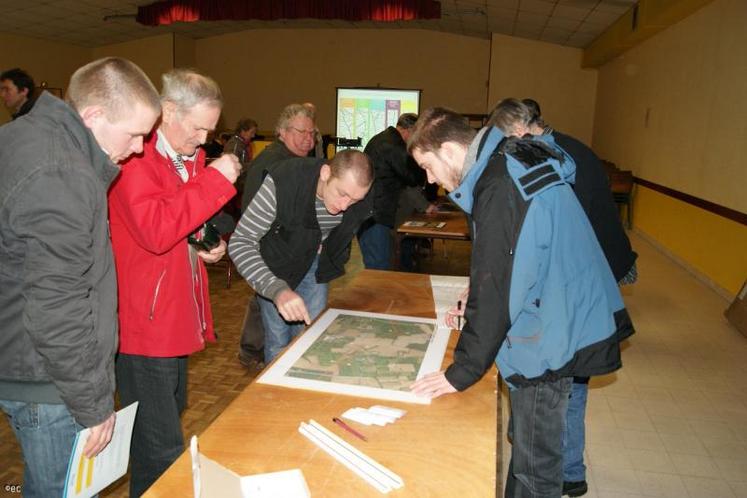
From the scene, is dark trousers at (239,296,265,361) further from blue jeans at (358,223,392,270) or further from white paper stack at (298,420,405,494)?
white paper stack at (298,420,405,494)

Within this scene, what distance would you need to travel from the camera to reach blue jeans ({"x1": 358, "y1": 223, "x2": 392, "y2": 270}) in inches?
162

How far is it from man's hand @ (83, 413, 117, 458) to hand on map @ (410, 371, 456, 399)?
66 cm

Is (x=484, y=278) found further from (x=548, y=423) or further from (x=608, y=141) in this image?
(x=608, y=141)

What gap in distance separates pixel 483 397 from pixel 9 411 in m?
1.04

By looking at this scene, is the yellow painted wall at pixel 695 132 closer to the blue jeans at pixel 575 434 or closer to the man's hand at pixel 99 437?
the blue jeans at pixel 575 434

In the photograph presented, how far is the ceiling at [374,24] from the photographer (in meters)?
8.24

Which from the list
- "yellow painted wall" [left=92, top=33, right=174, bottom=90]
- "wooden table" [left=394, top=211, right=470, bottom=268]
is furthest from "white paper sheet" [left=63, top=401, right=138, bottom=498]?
"yellow painted wall" [left=92, top=33, right=174, bottom=90]

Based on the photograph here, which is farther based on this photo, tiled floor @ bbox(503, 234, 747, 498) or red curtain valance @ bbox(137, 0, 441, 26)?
red curtain valance @ bbox(137, 0, 441, 26)

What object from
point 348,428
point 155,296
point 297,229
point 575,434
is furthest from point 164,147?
point 575,434

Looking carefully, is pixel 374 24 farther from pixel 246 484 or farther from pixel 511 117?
pixel 246 484

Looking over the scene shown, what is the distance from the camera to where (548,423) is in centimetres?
145

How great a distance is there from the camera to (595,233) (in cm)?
202

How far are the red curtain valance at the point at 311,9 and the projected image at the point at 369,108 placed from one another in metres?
2.74

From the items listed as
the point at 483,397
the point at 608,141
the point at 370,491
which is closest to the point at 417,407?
the point at 483,397
